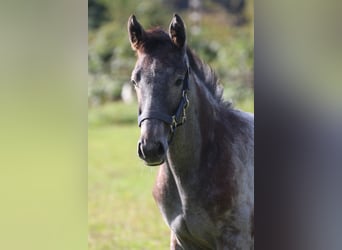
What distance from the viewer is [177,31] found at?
7.27ft

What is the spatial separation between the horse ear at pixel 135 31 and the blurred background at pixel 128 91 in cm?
13

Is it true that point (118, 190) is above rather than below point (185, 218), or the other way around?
above

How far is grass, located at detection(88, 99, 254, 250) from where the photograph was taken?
2.67 metres

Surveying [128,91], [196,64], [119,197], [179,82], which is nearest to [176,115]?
[179,82]

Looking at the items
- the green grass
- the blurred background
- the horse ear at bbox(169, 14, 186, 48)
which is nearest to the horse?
the horse ear at bbox(169, 14, 186, 48)

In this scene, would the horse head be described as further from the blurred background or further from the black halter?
the blurred background

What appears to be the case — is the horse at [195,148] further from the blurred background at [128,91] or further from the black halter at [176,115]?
the blurred background at [128,91]

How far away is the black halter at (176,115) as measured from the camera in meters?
2.16

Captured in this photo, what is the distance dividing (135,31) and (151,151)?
467 mm

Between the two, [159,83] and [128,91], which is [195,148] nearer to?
[159,83]
